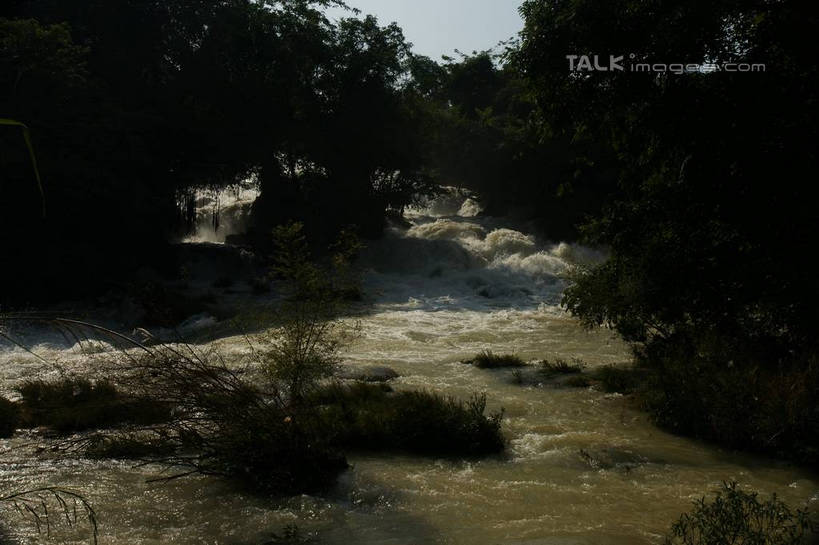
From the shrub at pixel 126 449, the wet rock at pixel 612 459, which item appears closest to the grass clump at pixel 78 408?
the shrub at pixel 126 449

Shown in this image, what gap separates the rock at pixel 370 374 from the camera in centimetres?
1086

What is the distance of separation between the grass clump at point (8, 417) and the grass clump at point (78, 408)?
96mm

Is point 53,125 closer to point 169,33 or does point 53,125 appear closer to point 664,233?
point 169,33

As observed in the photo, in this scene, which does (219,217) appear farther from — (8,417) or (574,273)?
(8,417)

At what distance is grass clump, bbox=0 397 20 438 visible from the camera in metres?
7.71

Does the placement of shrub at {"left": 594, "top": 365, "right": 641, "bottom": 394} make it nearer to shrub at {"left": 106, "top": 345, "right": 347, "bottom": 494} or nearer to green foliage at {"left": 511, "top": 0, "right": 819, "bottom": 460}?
green foliage at {"left": 511, "top": 0, "right": 819, "bottom": 460}

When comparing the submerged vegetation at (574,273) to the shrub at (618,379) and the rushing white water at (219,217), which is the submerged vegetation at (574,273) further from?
the rushing white water at (219,217)

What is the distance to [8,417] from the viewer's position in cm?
800

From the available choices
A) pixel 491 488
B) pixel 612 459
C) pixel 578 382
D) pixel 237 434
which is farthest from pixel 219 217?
pixel 491 488

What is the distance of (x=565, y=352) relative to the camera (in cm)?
1395

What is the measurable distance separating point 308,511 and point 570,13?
21.9 feet

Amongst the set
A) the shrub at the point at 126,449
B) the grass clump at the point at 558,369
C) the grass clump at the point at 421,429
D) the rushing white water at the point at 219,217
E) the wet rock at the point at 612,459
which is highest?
the rushing white water at the point at 219,217

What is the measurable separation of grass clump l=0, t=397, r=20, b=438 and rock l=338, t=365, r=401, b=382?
14.3 ft

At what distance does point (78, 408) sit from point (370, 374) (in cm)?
436
